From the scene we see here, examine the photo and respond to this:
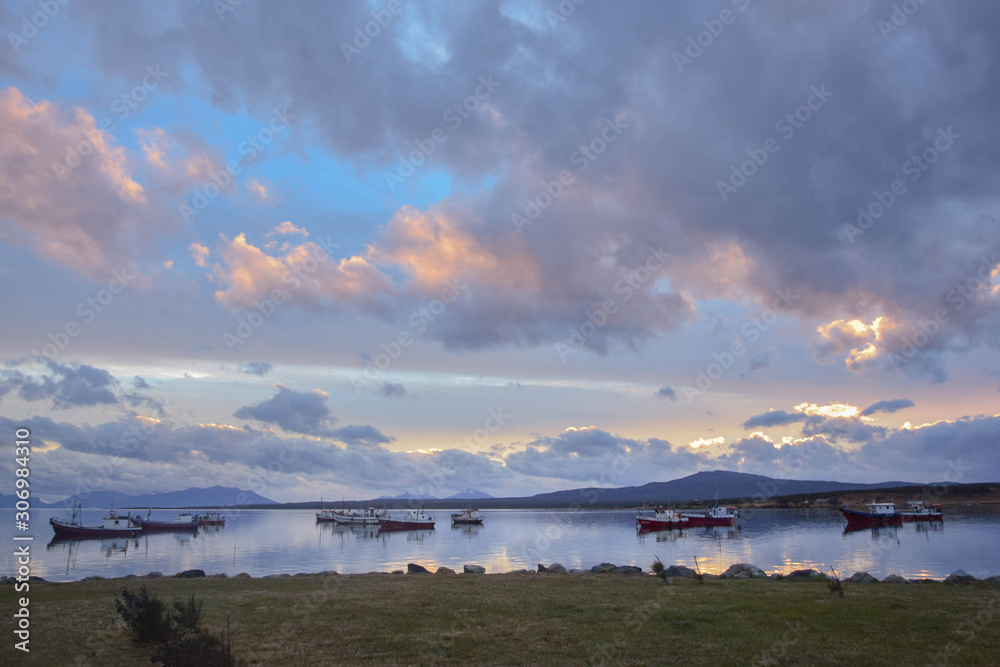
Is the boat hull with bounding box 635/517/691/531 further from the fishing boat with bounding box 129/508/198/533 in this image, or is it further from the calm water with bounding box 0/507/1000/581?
the fishing boat with bounding box 129/508/198/533

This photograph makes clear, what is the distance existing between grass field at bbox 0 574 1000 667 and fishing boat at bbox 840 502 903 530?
75350mm

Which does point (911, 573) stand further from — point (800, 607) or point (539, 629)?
point (539, 629)

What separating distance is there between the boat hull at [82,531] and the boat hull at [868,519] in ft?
349

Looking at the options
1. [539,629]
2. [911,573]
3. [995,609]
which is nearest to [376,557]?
[911,573]

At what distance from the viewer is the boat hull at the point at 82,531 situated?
87.7 meters

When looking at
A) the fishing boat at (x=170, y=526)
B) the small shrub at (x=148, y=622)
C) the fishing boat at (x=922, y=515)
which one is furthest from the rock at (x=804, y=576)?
the fishing boat at (x=170, y=526)

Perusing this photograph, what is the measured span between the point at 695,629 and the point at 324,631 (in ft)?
28.9

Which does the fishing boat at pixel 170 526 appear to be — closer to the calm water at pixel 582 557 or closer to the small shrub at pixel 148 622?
the calm water at pixel 582 557

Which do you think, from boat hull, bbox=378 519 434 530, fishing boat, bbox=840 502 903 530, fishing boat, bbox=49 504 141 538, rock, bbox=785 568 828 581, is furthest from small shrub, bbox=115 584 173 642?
boat hull, bbox=378 519 434 530

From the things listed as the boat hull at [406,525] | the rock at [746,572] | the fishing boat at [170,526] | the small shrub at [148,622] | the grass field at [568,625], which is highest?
the small shrub at [148,622]

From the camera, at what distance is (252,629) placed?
14.9m

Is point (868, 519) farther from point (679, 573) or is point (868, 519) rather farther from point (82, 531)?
point (82, 531)

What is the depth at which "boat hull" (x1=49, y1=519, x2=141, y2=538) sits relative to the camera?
87.7 m

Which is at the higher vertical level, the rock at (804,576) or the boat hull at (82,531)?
the rock at (804,576)
